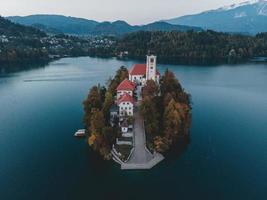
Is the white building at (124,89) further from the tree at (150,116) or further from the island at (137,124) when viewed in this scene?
the tree at (150,116)

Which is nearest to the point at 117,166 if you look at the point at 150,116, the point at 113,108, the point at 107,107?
the point at 150,116

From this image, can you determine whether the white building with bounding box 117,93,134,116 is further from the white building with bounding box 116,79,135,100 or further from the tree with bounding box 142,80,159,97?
the white building with bounding box 116,79,135,100

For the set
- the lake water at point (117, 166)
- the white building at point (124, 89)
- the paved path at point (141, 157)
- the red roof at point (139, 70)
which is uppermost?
the red roof at point (139, 70)

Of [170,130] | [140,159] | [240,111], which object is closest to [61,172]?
[140,159]

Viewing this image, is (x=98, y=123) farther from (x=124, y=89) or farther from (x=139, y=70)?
(x=139, y=70)

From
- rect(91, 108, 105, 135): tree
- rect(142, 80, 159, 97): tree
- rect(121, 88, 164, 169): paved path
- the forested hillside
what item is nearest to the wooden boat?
rect(91, 108, 105, 135): tree

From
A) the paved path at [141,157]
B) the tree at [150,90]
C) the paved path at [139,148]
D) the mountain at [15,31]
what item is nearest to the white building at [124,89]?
the tree at [150,90]
